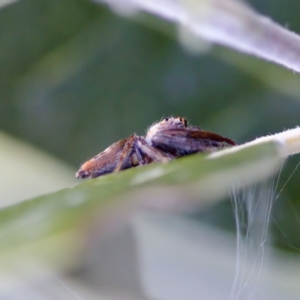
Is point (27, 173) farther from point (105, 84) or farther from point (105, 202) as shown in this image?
point (105, 202)

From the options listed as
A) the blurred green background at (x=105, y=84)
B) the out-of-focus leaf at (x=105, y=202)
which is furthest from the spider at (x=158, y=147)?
the blurred green background at (x=105, y=84)

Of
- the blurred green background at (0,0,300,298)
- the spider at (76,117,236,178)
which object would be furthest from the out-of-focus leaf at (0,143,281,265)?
the blurred green background at (0,0,300,298)

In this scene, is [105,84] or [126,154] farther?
[105,84]

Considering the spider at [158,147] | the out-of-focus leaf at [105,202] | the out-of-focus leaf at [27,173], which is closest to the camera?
the out-of-focus leaf at [105,202]

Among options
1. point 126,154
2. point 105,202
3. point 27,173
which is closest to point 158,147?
point 126,154

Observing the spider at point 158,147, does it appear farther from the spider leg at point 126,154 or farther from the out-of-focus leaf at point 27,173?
the out-of-focus leaf at point 27,173

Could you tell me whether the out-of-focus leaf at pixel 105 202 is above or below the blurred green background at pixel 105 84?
below

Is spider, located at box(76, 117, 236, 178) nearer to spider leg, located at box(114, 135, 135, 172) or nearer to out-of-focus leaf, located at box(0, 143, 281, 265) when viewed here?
spider leg, located at box(114, 135, 135, 172)
